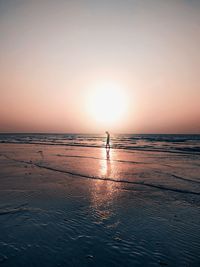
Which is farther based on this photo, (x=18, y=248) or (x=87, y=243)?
(x=87, y=243)

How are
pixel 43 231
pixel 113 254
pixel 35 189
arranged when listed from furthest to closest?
pixel 35 189 → pixel 43 231 → pixel 113 254

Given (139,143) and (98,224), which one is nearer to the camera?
(98,224)

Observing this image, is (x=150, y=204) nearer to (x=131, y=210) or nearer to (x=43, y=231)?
(x=131, y=210)

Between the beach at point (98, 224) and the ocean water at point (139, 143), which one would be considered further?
the ocean water at point (139, 143)

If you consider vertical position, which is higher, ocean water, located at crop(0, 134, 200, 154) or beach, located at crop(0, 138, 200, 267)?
beach, located at crop(0, 138, 200, 267)

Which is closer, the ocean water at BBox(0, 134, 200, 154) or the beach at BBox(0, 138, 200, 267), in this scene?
the beach at BBox(0, 138, 200, 267)

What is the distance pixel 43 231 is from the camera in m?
5.32

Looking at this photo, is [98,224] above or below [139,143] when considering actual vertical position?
above

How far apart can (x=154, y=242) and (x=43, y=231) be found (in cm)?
247

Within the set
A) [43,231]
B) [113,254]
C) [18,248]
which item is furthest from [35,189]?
[113,254]

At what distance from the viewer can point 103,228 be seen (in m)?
5.55

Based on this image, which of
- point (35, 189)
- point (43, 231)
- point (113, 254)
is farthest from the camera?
point (35, 189)

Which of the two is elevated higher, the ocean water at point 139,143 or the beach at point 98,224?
the beach at point 98,224

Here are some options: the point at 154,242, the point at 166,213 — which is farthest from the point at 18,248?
the point at 166,213
